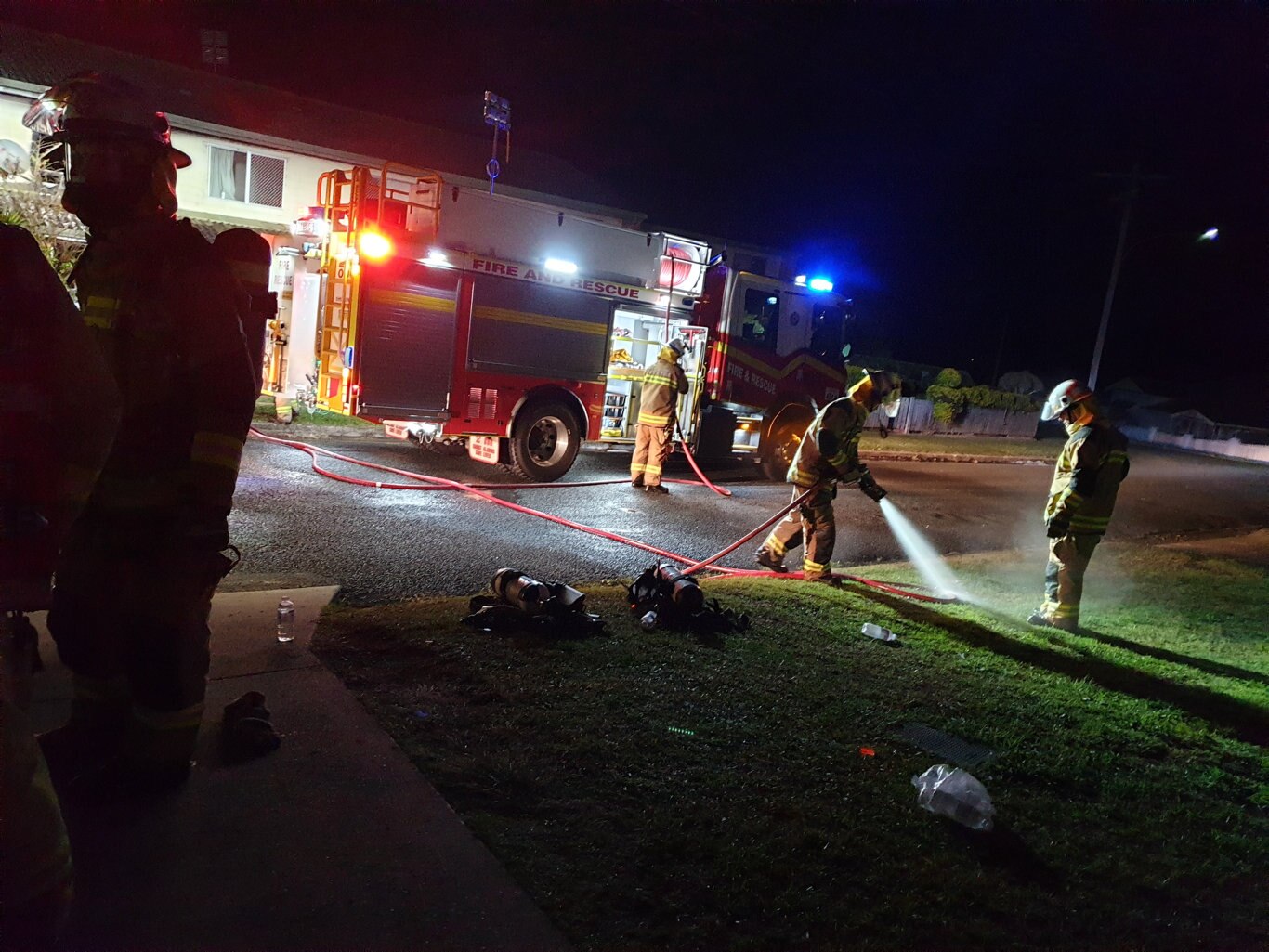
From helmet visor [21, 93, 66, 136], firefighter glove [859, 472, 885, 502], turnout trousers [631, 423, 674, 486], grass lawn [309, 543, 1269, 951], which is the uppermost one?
A: helmet visor [21, 93, 66, 136]

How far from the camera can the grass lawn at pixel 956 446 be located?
18.9 meters

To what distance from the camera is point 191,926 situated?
6.43 feet

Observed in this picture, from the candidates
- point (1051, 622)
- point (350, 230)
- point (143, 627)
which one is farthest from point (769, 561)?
point (350, 230)

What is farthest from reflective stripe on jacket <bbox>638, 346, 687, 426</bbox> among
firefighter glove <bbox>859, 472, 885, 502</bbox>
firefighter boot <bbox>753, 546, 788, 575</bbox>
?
firefighter glove <bbox>859, 472, 885, 502</bbox>

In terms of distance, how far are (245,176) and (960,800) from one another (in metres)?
19.5

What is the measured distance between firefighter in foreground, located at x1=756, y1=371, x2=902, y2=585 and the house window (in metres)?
16.3

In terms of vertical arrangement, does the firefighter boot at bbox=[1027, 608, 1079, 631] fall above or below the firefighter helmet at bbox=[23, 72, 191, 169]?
below

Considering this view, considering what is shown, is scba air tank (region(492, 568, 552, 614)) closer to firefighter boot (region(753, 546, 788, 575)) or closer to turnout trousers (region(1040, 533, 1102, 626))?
firefighter boot (region(753, 546, 788, 575))

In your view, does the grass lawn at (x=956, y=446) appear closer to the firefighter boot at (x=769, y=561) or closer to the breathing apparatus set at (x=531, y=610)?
the firefighter boot at (x=769, y=561)

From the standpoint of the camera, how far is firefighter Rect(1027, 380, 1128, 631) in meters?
5.75

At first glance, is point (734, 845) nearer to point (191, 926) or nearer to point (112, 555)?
point (191, 926)

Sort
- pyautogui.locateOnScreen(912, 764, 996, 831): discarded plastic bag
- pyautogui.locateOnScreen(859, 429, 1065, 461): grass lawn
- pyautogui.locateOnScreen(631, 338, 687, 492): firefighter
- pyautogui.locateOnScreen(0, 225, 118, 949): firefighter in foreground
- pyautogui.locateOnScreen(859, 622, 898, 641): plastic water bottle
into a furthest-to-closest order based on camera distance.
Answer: pyautogui.locateOnScreen(859, 429, 1065, 461): grass lawn → pyautogui.locateOnScreen(631, 338, 687, 492): firefighter → pyautogui.locateOnScreen(859, 622, 898, 641): plastic water bottle → pyautogui.locateOnScreen(912, 764, 996, 831): discarded plastic bag → pyautogui.locateOnScreen(0, 225, 118, 949): firefighter in foreground

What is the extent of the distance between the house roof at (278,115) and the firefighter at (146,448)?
1719 cm

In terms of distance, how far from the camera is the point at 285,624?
395 cm
